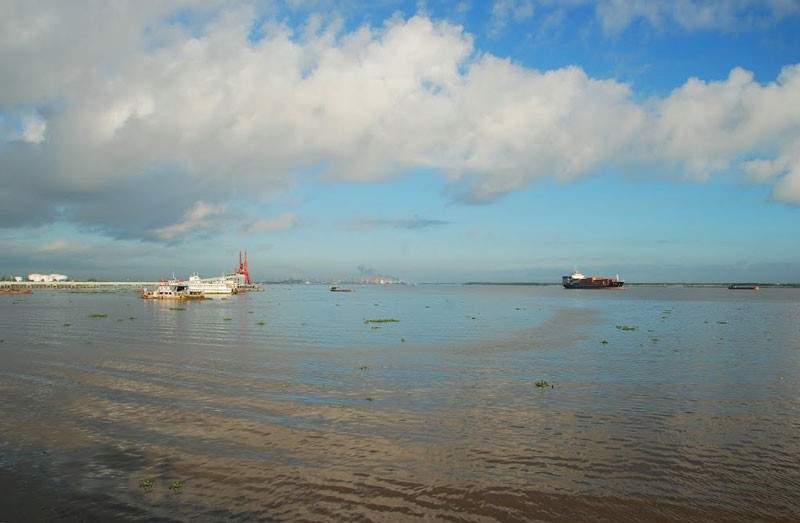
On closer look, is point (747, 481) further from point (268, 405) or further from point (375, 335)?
point (375, 335)

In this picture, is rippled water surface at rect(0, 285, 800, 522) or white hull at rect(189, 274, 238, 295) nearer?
rippled water surface at rect(0, 285, 800, 522)

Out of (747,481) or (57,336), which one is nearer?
(747,481)

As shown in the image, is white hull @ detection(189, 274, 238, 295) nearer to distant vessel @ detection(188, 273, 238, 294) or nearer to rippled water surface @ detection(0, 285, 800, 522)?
distant vessel @ detection(188, 273, 238, 294)

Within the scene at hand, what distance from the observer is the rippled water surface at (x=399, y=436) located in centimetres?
1205

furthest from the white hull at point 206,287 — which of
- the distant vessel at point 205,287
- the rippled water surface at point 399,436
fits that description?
the rippled water surface at point 399,436

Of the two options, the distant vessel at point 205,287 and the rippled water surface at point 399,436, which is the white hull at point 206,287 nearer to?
the distant vessel at point 205,287

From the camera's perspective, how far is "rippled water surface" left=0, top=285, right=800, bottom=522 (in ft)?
39.5

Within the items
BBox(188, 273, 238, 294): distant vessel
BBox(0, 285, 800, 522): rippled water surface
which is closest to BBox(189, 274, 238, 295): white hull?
BBox(188, 273, 238, 294): distant vessel

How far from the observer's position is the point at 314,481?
13.4 m

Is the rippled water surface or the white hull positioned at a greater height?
the white hull

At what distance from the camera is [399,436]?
56.5 ft

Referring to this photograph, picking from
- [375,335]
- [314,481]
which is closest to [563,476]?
[314,481]

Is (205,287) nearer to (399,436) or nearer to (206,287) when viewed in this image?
(206,287)

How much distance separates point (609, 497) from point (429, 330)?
41.7 meters
